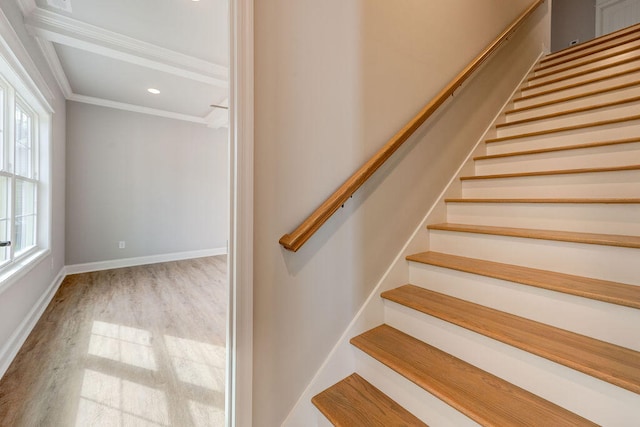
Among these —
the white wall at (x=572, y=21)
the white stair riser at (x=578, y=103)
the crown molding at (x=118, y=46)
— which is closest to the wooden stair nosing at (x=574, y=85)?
the white stair riser at (x=578, y=103)

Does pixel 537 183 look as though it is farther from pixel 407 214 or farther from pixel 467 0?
pixel 467 0

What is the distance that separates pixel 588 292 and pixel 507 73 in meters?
2.37

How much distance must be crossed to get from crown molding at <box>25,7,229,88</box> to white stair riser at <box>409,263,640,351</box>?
321 cm

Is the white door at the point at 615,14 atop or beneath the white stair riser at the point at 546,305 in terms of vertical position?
atop

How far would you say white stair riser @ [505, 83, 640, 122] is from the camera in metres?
1.84

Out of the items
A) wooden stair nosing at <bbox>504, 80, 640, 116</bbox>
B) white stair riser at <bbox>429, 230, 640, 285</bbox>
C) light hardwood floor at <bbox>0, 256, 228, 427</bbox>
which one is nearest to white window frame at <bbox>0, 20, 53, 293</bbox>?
light hardwood floor at <bbox>0, 256, 228, 427</bbox>

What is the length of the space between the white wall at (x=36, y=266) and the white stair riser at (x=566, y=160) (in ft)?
11.6

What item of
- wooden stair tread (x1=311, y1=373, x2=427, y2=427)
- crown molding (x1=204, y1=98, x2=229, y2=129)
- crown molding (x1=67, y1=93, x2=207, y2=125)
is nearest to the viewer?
wooden stair tread (x1=311, y1=373, x2=427, y2=427)

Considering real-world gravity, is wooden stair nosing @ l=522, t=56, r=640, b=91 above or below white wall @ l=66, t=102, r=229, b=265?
above

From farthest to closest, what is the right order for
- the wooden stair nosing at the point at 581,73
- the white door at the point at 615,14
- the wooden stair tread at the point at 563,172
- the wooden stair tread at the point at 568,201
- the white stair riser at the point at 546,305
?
the white door at the point at 615,14 → the wooden stair nosing at the point at 581,73 → the wooden stair tread at the point at 563,172 → the wooden stair tread at the point at 568,201 → the white stair riser at the point at 546,305

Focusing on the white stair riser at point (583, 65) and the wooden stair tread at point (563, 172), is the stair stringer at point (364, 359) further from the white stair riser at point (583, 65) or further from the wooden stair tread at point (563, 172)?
the white stair riser at point (583, 65)

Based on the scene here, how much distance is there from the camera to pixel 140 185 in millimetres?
4469

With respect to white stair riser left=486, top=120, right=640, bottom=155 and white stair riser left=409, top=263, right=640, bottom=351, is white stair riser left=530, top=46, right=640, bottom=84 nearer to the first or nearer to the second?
white stair riser left=486, top=120, right=640, bottom=155

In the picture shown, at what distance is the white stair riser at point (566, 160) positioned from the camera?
149cm
